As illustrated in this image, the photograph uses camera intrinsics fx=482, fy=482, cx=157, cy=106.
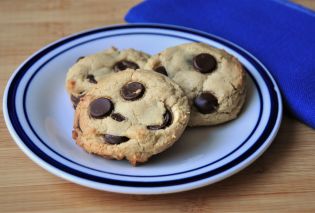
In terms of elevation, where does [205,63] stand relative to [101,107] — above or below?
above

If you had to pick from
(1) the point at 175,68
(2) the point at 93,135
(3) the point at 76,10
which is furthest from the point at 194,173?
(3) the point at 76,10

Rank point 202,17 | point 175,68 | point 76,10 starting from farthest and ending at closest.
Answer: point 76,10
point 202,17
point 175,68

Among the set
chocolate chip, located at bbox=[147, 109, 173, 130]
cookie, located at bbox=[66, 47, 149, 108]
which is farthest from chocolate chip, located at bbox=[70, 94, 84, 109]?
chocolate chip, located at bbox=[147, 109, 173, 130]

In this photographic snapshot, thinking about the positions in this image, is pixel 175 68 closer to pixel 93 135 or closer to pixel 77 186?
pixel 93 135

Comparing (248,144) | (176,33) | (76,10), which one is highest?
(76,10)

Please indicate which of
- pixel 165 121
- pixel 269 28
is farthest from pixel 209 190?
pixel 269 28

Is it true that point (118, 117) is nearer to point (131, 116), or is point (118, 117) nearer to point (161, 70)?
point (131, 116)
